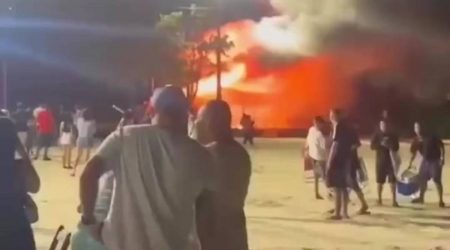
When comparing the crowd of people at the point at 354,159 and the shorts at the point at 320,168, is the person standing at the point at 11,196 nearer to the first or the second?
the crowd of people at the point at 354,159

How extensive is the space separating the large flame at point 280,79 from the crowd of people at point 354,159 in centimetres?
1406

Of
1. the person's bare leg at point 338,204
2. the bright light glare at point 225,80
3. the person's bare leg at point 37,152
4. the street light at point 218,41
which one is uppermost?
the street light at point 218,41

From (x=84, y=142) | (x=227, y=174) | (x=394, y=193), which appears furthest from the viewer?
(x=84, y=142)

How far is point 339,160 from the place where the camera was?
36.7ft

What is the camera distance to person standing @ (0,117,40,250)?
14.5 feet

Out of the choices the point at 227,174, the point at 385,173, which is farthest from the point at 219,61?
the point at 227,174

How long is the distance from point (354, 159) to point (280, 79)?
16.7m

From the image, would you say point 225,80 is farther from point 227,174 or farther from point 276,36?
point 227,174

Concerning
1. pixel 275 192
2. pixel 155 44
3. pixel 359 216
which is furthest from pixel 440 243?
pixel 155 44

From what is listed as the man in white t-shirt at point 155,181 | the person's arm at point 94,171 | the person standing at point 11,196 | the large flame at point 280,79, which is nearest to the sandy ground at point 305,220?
the person standing at point 11,196

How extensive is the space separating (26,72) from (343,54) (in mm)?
9395

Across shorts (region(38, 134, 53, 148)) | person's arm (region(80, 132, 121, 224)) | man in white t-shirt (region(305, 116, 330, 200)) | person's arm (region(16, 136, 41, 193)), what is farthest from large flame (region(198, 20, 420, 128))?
person's arm (region(80, 132, 121, 224))

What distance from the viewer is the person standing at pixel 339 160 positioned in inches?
437

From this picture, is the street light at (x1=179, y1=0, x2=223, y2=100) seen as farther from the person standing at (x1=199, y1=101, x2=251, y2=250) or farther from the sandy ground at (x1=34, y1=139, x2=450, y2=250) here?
the person standing at (x1=199, y1=101, x2=251, y2=250)
